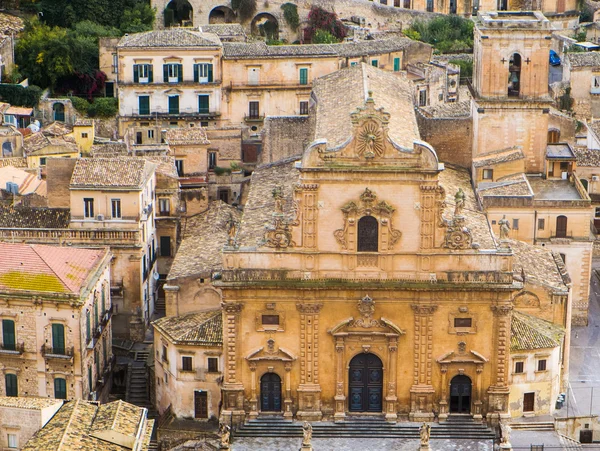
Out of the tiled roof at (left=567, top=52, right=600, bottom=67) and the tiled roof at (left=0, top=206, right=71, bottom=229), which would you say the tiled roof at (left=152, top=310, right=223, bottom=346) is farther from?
the tiled roof at (left=567, top=52, right=600, bottom=67)

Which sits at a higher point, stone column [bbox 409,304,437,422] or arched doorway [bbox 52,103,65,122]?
arched doorway [bbox 52,103,65,122]

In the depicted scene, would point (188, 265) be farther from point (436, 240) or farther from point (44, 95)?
point (44, 95)

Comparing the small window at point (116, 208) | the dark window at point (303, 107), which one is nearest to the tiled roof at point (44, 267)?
the small window at point (116, 208)

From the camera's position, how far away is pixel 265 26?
130250 millimetres

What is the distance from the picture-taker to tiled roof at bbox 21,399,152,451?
2591 inches

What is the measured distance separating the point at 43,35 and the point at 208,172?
23629mm

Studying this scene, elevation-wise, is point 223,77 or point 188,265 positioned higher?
point 223,77

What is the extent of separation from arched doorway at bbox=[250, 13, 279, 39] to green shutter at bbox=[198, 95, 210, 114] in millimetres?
23328

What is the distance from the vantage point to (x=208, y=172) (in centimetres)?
9956

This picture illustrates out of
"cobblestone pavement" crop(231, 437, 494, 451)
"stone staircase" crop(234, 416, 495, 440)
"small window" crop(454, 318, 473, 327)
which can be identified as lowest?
"cobblestone pavement" crop(231, 437, 494, 451)

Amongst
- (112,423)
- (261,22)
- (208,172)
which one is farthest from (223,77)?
(112,423)

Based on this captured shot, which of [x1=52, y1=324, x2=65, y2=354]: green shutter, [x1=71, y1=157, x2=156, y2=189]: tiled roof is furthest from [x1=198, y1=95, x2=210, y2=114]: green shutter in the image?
[x1=52, y1=324, x2=65, y2=354]: green shutter

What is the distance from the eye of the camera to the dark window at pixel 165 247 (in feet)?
302

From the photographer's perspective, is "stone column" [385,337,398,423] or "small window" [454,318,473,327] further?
"stone column" [385,337,398,423]
